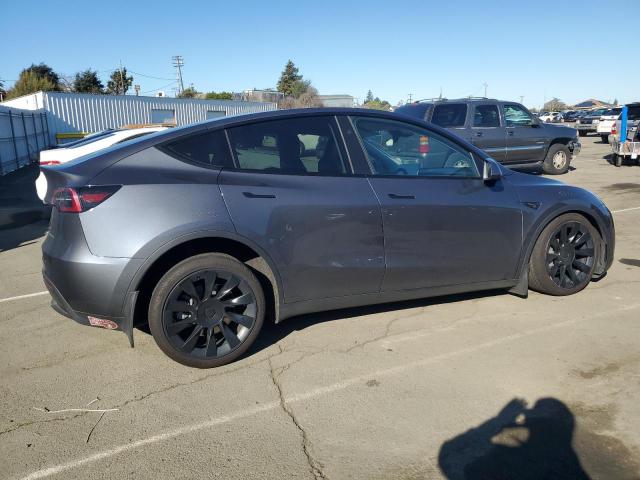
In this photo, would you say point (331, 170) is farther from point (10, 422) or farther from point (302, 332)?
point (10, 422)

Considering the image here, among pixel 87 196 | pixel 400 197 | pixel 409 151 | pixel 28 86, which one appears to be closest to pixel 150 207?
pixel 87 196

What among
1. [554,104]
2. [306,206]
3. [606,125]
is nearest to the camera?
[306,206]

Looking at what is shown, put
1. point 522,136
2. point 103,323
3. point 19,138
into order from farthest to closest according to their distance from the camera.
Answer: point 19,138 < point 522,136 < point 103,323

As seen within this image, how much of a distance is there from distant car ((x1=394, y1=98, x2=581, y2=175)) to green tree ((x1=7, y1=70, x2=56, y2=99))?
44103 millimetres

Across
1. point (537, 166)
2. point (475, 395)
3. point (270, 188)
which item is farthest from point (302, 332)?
point (537, 166)

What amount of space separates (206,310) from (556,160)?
42.6ft

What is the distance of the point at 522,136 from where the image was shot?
13422 mm

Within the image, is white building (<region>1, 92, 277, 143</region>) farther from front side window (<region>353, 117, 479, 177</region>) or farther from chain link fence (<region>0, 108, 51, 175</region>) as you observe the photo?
front side window (<region>353, 117, 479, 177</region>)

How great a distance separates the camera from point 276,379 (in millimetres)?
3598

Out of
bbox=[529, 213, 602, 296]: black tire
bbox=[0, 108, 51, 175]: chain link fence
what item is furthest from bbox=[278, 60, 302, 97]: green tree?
bbox=[529, 213, 602, 296]: black tire

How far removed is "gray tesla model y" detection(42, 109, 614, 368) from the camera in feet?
11.5

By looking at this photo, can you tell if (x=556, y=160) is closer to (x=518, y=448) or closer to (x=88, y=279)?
(x=518, y=448)

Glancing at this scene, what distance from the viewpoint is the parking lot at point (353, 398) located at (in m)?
2.74

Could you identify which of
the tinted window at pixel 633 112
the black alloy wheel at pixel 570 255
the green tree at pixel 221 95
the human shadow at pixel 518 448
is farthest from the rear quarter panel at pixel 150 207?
the green tree at pixel 221 95
